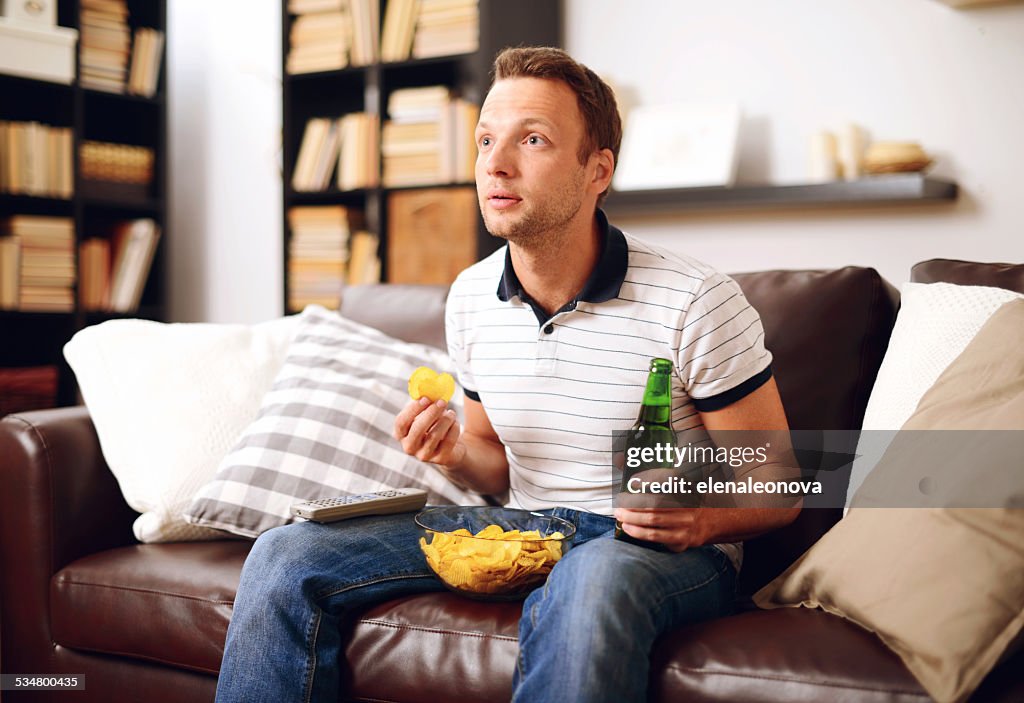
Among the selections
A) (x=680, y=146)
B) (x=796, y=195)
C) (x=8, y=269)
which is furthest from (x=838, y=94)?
(x=8, y=269)

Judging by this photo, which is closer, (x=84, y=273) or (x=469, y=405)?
(x=469, y=405)

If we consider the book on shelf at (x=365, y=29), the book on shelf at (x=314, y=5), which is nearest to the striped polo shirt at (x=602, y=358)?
the book on shelf at (x=365, y=29)

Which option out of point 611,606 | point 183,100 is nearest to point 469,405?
point 611,606

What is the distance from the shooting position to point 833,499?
1595 mm

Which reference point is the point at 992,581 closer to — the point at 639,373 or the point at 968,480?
the point at 968,480

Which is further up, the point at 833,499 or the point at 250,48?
the point at 250,48

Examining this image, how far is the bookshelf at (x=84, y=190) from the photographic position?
135 inches

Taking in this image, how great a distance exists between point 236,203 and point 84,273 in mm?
635

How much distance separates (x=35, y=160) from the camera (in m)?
3.35

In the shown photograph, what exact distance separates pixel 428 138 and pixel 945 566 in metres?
2.36

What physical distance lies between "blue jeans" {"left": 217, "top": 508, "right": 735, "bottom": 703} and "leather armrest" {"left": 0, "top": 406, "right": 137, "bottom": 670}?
1.55 ft

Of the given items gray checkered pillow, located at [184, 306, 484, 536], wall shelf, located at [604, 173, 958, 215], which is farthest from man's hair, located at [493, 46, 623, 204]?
wall shelf, located at [604, 173, 958, 215]

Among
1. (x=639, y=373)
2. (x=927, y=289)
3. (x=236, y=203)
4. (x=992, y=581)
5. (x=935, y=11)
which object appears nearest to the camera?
(x=992, y=581)

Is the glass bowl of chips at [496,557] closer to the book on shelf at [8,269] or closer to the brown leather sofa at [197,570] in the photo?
the brown leather sofa at [197,570]
